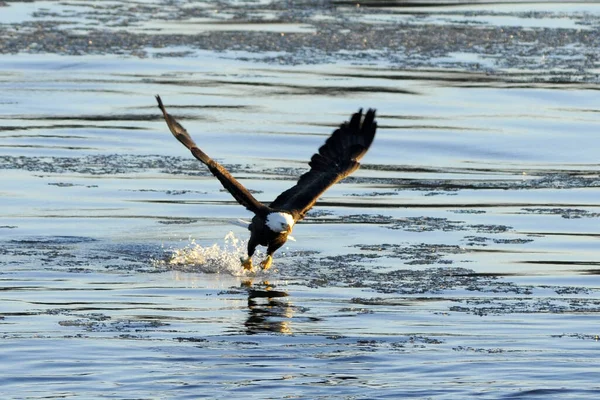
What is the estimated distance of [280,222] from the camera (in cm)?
1028

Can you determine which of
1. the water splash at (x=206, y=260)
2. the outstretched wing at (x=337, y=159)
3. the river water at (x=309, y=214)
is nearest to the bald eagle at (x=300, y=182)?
the outstretched wing at (x=337, y=159)

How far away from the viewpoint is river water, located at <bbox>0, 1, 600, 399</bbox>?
795 cm

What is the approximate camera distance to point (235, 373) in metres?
7.69

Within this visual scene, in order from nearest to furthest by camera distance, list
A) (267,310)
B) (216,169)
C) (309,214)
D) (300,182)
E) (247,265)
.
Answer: (267,310) < (216,169) < (247,265) < (300,182) < (309,214)

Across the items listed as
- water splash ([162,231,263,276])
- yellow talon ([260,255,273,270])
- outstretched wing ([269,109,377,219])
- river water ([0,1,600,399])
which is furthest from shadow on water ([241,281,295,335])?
outstretched wing ([269,109,377,219])

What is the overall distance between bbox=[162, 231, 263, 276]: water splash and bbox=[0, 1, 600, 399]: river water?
23 mm

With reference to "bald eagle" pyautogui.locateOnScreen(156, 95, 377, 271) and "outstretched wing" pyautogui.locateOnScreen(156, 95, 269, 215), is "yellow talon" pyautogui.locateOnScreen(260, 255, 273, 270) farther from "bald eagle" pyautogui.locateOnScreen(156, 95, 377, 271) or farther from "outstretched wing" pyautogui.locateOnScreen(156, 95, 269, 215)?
"outstretched wing" pyautogui.locateOnScreen(156, 95, 269, 215)

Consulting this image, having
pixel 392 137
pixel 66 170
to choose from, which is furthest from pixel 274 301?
pixel 392 137

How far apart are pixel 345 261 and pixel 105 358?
2.96 m

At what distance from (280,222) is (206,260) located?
726 mm

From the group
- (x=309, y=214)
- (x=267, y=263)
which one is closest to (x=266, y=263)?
(x=267, y=263)

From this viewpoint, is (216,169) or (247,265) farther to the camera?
(247,265)

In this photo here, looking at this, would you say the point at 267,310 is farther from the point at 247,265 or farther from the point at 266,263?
the point at 247,265

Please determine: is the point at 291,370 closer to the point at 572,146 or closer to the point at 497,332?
the point at 497,332
